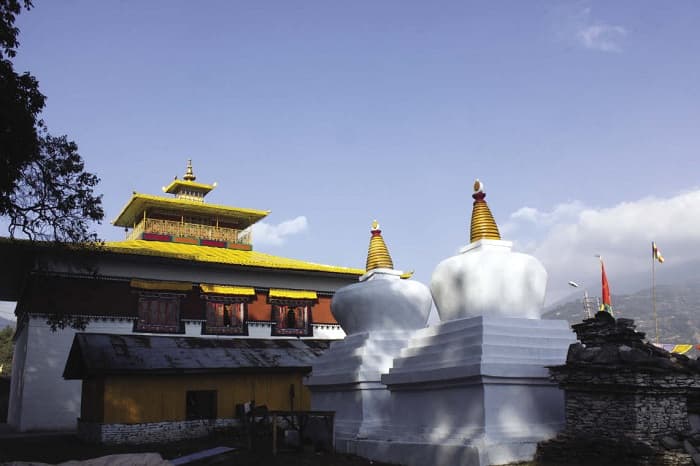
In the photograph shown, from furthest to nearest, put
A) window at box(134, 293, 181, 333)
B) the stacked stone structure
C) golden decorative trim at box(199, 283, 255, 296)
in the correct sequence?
1. golden decorative trim at box(199, 283, 255, 296)
2. window at box(134, 293, 181, 333)
3. the stacked stone structure

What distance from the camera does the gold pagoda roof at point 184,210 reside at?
33188mm

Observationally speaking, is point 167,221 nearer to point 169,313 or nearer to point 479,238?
point 169,313

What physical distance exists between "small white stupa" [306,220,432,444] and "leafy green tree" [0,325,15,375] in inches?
1404

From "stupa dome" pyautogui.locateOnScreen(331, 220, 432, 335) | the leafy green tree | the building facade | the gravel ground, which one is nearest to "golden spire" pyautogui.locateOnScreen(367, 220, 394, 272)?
"stupa dome" pyautogui.locateOnScreen(331, 220, 432, 335)

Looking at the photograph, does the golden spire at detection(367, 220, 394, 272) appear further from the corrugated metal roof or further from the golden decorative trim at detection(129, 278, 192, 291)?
the golden decorative trim at detection(129, 278, 192, 291)

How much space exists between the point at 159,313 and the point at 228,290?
3007 mm

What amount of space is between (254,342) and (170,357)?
528 centimetres

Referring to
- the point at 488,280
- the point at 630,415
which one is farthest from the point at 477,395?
the point at 630,415

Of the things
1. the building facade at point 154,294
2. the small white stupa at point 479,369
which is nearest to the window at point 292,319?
the building facade at point 154,294

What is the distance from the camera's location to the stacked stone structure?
34.9 feet

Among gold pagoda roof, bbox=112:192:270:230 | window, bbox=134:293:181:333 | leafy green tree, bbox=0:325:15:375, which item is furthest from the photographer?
leafy green tree, bbox=0:325:15:375

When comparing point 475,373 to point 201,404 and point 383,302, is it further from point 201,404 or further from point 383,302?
point 201,404

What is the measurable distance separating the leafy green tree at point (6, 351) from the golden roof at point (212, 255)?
21.4 meters

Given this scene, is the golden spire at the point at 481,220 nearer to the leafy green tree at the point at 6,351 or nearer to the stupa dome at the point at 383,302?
the stupa dome at the point at 383,302
